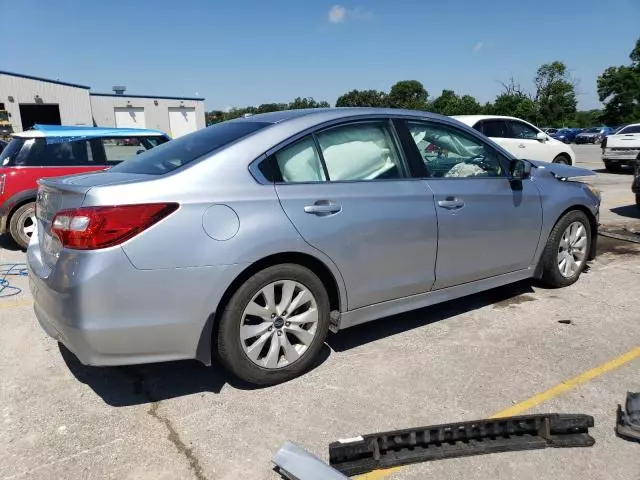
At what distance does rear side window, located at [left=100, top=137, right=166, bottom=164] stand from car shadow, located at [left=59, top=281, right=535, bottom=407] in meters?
4.21

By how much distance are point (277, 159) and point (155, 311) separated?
115 centimetres

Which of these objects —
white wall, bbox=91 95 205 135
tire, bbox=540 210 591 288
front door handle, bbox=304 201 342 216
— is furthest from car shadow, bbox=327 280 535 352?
white wall, bbox=91 95 205 135

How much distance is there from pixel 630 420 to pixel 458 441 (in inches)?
37.0

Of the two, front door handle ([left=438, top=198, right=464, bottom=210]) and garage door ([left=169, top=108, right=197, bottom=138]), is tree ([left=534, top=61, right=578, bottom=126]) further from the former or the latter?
front door handle ([left=438, top=198, right=464, bottom=210])

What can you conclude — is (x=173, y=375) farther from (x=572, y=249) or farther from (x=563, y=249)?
(x=572, y=249)

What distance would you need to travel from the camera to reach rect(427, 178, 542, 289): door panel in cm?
378

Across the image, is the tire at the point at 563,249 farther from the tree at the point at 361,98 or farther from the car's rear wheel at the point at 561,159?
the tree at the point at 361,98

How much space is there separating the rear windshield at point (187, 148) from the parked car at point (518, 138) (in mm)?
9077

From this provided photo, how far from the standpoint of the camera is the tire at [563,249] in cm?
463

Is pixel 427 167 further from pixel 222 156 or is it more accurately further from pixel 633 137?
pixel 633 137

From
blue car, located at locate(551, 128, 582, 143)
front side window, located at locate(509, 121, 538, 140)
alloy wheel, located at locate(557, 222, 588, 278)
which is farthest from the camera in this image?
blue car, located at locate(551, 128, 582, 143)

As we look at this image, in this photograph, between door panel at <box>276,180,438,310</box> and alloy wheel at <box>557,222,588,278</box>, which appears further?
alloy wheel at <box>557,222,588,278</box>

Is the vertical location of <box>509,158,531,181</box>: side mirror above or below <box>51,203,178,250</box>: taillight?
above

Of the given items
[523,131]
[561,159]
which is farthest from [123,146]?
[561,159]
